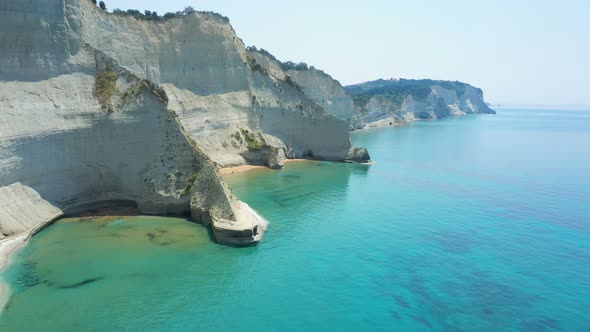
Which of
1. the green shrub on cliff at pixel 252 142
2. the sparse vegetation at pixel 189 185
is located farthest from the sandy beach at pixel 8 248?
the green shrub on cliff at pixel 252 142

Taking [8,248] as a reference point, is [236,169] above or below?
above

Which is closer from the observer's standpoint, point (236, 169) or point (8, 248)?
point (8, 248)

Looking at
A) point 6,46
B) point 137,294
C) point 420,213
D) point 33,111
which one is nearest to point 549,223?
point 420,213

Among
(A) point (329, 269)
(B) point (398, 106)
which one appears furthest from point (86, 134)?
(B) point (398, 106)

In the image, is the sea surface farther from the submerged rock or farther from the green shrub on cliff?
the submerged rock

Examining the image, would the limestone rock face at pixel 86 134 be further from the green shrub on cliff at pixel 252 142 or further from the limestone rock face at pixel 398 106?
the limestone rock face at pixel 398 106

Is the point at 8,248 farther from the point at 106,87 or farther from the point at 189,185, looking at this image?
the point at 106,87

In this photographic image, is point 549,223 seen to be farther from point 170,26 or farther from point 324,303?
point 170,26
